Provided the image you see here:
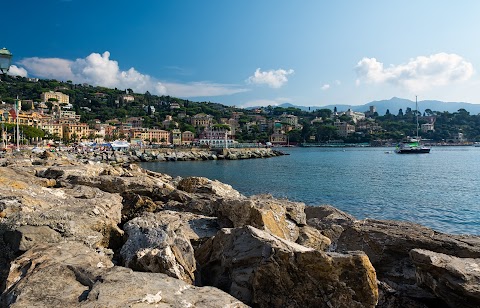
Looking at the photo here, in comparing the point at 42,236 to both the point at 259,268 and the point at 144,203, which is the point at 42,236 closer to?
the point at 259,268

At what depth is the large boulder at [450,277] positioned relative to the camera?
449 centimetres

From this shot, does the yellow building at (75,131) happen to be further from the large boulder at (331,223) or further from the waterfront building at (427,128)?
the waterfront building at (427,128)

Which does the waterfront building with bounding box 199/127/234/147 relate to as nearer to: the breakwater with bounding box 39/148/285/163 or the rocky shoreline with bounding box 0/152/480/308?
the breakwater with bounding box 39/148/285/163

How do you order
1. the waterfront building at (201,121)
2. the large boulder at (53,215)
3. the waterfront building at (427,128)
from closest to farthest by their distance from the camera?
the large boulder at (53,215)
the waterfront building at (201,121)
the waterfront building at (427,128)

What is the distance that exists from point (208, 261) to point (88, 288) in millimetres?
2332

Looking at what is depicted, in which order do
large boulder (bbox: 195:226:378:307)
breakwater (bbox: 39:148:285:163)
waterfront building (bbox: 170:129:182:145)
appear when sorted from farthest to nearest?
waterfront building (bbox: 170:129:182:145) < breakwater (bbox: 39:148:285:163) < large boulder (bbox: 195:226:378:307)

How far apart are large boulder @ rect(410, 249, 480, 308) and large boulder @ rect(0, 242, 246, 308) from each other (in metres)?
3.02

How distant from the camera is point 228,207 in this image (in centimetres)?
762

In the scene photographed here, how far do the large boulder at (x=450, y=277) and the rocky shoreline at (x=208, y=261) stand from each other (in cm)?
1

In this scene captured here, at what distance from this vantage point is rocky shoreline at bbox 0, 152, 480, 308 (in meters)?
3.43

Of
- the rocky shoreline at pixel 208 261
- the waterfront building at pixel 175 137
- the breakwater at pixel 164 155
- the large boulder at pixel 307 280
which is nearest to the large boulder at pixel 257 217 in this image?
the rocky shoreline at pixel 208 261

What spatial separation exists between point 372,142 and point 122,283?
17999 cm

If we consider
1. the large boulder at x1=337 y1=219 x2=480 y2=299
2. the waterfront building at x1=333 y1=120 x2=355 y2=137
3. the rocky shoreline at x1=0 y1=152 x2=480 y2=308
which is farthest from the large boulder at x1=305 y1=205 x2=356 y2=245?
the waterfront building at x1=333 y1=120 x2=355 y2=137

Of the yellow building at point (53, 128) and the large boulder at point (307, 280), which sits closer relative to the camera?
the large boulder at point (307, 280)
